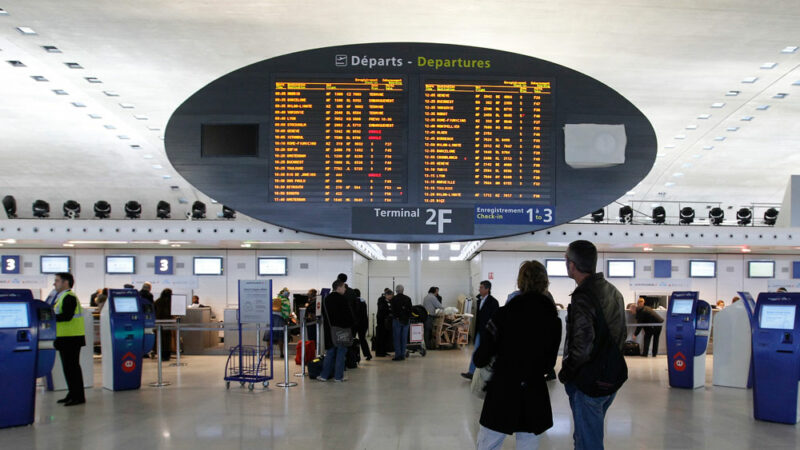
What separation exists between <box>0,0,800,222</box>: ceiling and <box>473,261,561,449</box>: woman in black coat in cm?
882

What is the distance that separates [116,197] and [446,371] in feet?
74.5

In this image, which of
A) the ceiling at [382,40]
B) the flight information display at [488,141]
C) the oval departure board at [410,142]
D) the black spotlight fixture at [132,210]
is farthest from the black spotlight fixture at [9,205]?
the flight information display at [488,141]

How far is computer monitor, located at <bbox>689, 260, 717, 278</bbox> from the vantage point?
18.6m

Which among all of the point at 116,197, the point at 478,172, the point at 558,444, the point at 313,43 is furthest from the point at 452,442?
the point at 116,197

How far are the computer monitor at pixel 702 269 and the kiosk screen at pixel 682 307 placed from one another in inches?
335

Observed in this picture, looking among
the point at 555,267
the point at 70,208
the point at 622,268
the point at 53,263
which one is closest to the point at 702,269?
the point at 622,268

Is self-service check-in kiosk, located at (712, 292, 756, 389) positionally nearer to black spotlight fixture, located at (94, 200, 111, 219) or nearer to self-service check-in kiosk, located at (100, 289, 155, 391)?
self-service check-in kiosk, located at (100, 289, 155, 391)

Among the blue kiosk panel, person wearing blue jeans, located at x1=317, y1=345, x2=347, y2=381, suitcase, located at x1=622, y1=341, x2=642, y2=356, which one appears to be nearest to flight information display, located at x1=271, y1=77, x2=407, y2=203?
person wearing blue jeans, located at x1=317, y1=345, x2=347, y2=381

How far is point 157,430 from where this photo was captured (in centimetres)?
697

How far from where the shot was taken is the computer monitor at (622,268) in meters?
18.5

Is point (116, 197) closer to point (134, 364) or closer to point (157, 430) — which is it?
point (134, 364)

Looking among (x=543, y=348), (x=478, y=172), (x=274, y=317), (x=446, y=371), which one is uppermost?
(x=478, y=172)

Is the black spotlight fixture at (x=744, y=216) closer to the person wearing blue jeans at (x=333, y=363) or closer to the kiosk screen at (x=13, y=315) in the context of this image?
the person wearing blue jeans at (x=333, y=363)

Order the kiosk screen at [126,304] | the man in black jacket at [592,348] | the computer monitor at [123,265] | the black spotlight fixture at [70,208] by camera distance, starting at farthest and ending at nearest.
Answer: the computer monitor at [123,265] < the black spotlight fixture at [70,208] < the kiosk screen at [126,304] < the man in black jacket at [592,348]
